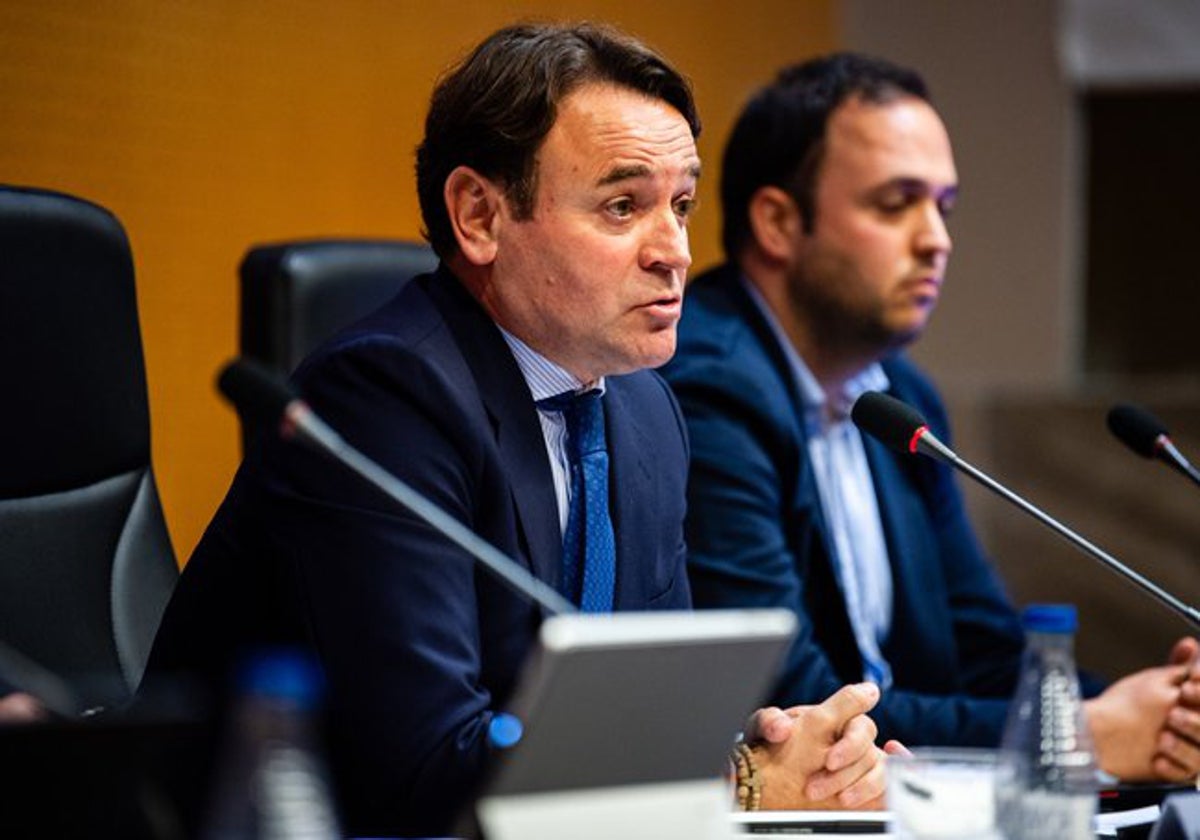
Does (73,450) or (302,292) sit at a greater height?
(302,292)

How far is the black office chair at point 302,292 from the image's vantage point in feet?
7.77

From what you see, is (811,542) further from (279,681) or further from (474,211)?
(279,681)

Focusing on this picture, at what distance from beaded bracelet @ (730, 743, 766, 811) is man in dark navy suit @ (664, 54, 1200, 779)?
0.67m

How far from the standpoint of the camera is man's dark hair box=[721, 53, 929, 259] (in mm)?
2844

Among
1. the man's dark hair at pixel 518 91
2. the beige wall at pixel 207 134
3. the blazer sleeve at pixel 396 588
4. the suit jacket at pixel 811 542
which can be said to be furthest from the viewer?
the beige wall at pixel 207 134

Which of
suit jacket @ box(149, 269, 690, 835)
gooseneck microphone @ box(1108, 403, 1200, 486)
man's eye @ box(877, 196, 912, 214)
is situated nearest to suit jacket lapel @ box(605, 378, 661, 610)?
suit jacket @ box(149, 269, 690, 835)

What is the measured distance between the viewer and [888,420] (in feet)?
6.09

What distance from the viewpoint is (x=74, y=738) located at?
3.05 feet

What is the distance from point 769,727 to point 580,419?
0.42 metres

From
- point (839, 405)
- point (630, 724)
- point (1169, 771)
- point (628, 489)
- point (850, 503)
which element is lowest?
point (1169, 771)

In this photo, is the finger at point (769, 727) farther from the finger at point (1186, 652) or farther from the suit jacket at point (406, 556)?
the finger at point (1186, 652)

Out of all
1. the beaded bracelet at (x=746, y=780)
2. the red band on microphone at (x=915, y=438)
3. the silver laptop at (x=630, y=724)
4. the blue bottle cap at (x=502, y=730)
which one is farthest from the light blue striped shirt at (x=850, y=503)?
the silver laptop at (x=630, y=724)

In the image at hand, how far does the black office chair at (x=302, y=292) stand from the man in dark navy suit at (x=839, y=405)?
45cm

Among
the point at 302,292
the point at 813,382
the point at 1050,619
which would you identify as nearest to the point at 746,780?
the point at 1050,619
